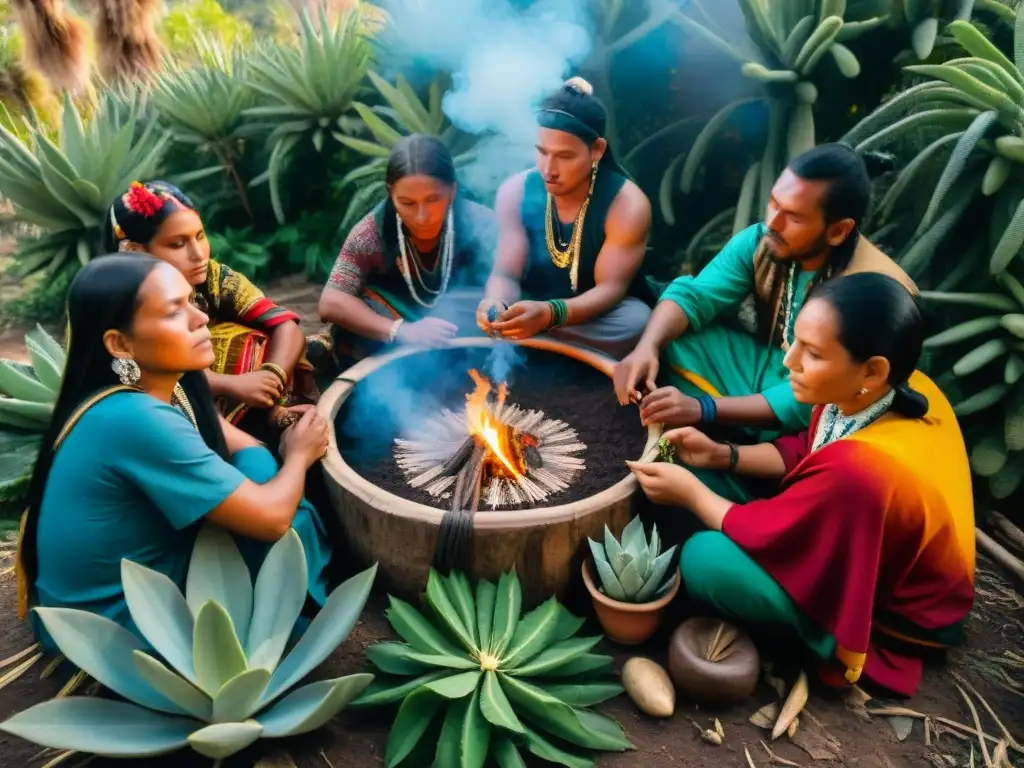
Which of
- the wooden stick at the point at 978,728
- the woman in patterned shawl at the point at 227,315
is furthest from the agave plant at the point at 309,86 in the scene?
the wooden stick at the point at 978,728

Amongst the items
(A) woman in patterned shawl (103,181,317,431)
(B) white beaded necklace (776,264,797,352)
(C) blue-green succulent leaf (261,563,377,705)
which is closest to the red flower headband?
(A) woman in patterned shawl (103,181,317,431)

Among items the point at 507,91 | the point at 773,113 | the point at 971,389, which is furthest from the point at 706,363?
the point at 507,91

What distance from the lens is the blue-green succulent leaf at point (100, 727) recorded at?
1.75 meters

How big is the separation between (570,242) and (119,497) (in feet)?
6.98

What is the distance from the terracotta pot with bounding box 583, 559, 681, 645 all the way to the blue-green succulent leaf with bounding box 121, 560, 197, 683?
1161mm

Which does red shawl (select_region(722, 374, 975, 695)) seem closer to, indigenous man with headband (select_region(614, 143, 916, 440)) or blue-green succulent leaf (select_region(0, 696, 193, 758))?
indigenous man with headband (select_region(614, 143, 916, 440))

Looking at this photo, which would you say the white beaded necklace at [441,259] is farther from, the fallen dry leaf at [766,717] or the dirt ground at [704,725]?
the fallen dry leaf at [766,717]

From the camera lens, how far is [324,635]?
81.8 inches

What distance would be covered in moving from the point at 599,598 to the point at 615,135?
2.97 meters

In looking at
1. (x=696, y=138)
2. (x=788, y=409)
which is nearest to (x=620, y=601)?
(x=788, y=409)

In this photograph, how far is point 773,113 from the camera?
3.69 meters

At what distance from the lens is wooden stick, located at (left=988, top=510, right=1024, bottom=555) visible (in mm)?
2900

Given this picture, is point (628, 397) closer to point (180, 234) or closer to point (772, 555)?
point (772, 555)

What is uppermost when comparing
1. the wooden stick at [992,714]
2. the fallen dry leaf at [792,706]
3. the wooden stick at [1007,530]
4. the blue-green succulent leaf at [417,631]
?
the blue-green succulent leaf at [417,631]
